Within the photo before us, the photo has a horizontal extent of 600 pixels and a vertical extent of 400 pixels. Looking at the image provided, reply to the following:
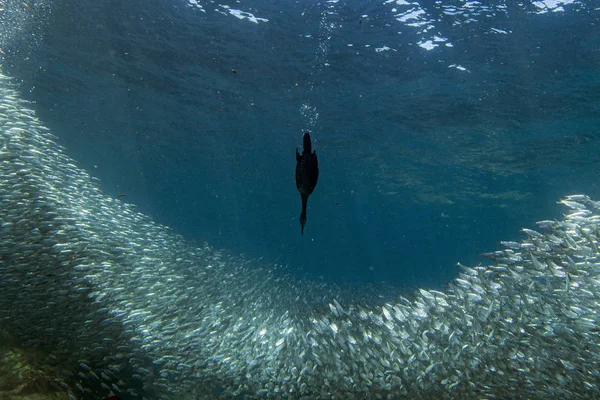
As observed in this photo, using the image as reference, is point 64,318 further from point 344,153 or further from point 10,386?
point 344,153

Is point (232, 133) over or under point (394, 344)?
over

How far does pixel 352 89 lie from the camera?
61.1 feet

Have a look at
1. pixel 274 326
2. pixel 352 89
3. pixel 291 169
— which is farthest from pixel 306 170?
pixel 291 169

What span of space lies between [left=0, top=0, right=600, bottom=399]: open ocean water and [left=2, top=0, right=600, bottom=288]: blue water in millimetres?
125

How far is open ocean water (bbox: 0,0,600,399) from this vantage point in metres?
6.26

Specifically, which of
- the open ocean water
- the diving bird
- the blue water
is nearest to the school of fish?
the open ocean water

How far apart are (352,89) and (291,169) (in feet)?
61.9

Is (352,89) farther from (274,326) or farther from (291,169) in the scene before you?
(291,169)

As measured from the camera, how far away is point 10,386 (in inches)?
231

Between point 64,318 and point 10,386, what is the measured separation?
54.2 inches

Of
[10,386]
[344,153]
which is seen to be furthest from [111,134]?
[10,386]

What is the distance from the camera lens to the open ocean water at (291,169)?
20.5ft

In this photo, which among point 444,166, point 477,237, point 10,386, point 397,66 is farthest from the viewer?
point 477,237

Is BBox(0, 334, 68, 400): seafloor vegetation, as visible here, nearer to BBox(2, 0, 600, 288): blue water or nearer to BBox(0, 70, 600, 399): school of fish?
BBox(0, 70, 600, 399): school of fish
